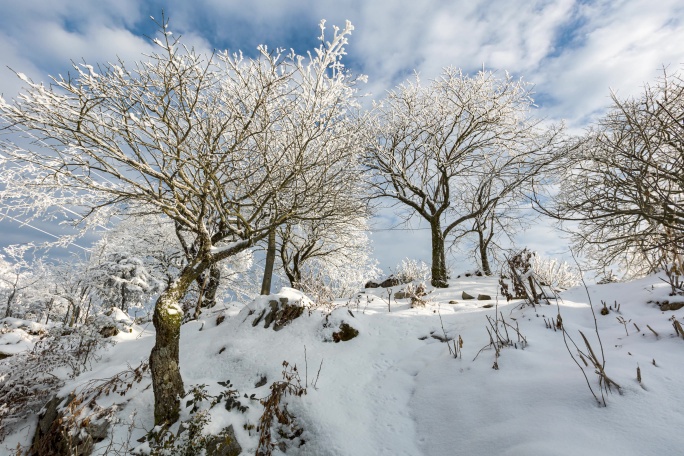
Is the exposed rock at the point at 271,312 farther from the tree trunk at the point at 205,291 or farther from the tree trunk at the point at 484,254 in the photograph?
the tree trunk at the point at 484,254

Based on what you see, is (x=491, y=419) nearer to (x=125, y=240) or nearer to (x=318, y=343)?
(x=318, y=343)

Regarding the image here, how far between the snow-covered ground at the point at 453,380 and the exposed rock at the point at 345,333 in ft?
0.31

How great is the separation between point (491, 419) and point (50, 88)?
6.02m

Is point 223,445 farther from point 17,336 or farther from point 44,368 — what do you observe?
point 17,336

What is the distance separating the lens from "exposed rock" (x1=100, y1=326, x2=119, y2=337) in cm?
724

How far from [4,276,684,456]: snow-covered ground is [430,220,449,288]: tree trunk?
13.3 feet

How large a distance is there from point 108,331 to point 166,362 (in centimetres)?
506

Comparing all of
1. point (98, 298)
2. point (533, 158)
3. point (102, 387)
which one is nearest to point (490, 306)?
point (533, 158)

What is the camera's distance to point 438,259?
1070cm

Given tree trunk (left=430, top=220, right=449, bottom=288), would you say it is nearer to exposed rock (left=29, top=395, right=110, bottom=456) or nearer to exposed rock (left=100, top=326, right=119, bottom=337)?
exposed rock (left=29, top=395, right=110, bottom=456)

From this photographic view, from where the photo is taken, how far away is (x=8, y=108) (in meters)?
3.39

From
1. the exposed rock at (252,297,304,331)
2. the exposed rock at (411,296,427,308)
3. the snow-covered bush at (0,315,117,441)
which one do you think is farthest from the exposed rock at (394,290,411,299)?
the snow-covered bush at (0,315,117,441)

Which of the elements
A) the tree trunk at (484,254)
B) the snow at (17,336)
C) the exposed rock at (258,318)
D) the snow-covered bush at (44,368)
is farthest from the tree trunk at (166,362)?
the tree trunk at (484,254)

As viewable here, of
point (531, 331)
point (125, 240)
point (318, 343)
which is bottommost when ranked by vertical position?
point (318, 343)
